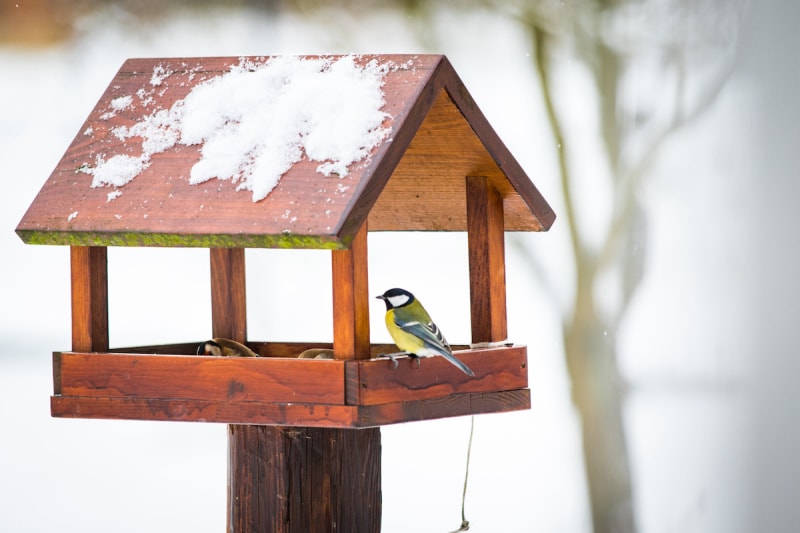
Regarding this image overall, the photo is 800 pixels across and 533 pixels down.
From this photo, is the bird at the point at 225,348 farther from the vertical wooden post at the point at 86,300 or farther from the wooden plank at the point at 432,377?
the wooden plank at the point at 432,377

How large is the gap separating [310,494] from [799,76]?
249cm

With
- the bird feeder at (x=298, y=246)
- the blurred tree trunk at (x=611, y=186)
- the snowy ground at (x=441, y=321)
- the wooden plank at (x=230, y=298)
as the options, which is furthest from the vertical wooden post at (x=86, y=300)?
the blurred tree trunk at (x=611, y=186)

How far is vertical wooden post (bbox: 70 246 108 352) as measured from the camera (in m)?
2.28

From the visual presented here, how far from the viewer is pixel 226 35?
418cm

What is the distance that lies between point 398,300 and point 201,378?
1.55ft

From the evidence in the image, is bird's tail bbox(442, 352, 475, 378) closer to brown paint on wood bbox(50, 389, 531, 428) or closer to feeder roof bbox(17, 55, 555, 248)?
brown paint on wood bbox(50, 389, 531, 428)

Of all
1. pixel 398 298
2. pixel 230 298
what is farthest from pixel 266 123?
pixel 230 298

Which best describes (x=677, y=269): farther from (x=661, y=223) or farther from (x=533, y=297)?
(x=533, y=297)

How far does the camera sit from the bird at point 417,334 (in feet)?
6.90

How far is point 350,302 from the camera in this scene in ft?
6.59

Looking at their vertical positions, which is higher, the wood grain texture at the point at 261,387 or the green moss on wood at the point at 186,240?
the green moss on wood at the point at 186,240

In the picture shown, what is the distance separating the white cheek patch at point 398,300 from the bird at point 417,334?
20 millimetres

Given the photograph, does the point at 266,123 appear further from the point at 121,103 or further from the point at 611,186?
the point at 611,186

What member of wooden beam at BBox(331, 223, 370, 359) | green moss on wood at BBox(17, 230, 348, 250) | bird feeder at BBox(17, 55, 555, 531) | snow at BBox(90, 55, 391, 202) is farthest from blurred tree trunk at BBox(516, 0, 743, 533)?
green moss on wood at BBox(17, 230, 348, 250)
